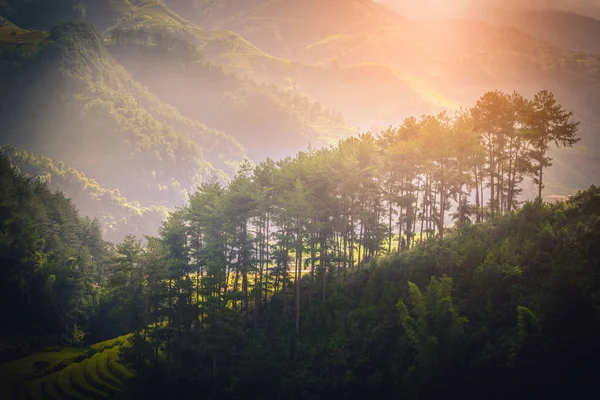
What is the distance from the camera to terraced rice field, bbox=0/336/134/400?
155 ft

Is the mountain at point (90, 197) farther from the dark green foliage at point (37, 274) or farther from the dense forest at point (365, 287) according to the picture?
the dense forest at point (365, 287)

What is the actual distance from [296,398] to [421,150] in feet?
96.2

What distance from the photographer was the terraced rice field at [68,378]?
155 ft

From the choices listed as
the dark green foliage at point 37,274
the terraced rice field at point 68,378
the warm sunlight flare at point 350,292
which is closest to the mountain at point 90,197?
the dark green foliage at point 37,274

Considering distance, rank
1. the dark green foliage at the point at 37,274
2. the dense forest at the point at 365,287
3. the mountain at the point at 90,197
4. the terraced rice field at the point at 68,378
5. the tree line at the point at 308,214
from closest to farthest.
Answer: the dense forest at the point at 365,287
the terraced rice field at the point at 68,378
the tree line at the point at 308,214
the dark green foliage at the point at 37,274
the mountain at the point at 90,197

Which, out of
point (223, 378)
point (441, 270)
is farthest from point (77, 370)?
point (441, 270)

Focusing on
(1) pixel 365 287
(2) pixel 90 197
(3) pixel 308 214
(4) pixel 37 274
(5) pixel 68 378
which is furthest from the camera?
(2) pixel 90 197

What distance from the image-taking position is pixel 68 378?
50.2 metres

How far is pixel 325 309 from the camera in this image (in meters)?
45.3

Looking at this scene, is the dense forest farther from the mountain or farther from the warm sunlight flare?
the mountain

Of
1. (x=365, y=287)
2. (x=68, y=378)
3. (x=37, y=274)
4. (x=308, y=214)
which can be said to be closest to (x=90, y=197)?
(x=37, y=274)

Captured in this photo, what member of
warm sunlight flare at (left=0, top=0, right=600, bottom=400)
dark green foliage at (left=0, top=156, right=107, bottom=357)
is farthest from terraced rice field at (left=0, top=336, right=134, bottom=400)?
dark green foliage at (left=0, top=156, right=107, bottom=357)

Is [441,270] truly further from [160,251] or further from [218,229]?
[160,251]

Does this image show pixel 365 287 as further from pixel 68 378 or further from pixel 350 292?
pixel 68 378
